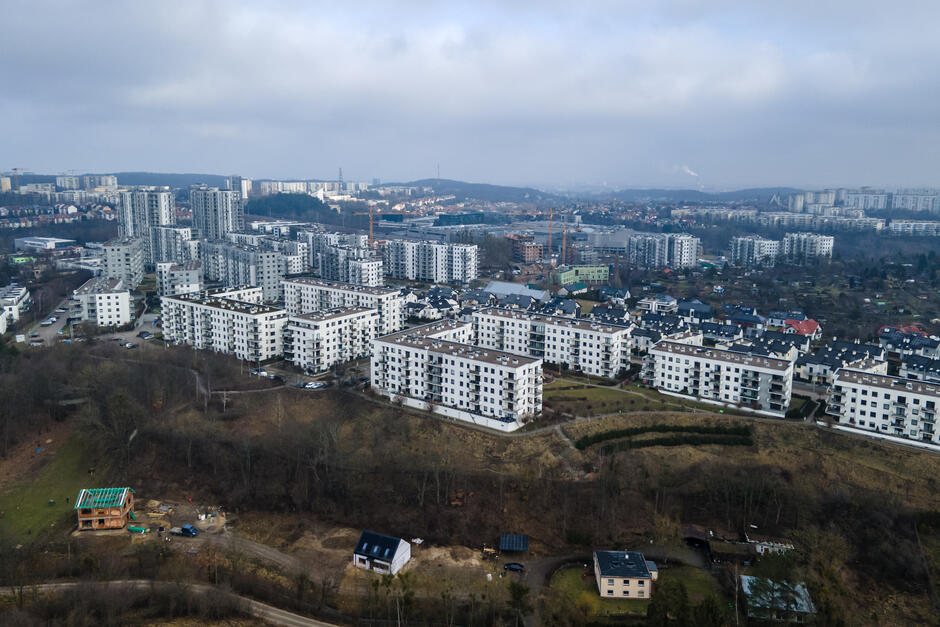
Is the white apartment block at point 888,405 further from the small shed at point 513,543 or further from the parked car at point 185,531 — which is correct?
the parked car at point 185,531

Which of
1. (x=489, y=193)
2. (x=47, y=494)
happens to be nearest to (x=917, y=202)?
(x=489, y=193)

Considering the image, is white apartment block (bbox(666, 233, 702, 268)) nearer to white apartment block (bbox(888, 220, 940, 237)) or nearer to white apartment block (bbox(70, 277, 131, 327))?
white apartment block (bbox(888, 220, 940, 237))

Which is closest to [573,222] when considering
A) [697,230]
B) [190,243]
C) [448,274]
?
[697,230]

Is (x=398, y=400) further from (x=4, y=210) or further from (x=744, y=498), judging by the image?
(x=4, y=210)

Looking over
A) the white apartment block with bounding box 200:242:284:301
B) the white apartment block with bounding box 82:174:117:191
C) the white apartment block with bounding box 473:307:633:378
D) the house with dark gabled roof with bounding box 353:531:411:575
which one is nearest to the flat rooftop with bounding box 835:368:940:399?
the white apartment block with bounding box 473:307:633:378

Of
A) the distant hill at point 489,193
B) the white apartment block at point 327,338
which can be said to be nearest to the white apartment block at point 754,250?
the white apartment block at point 327,338

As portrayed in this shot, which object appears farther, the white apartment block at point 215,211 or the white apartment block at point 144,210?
the white apartment block at point 215,211

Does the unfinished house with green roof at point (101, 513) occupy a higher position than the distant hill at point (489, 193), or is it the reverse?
the distant hill at point (489, 193)
